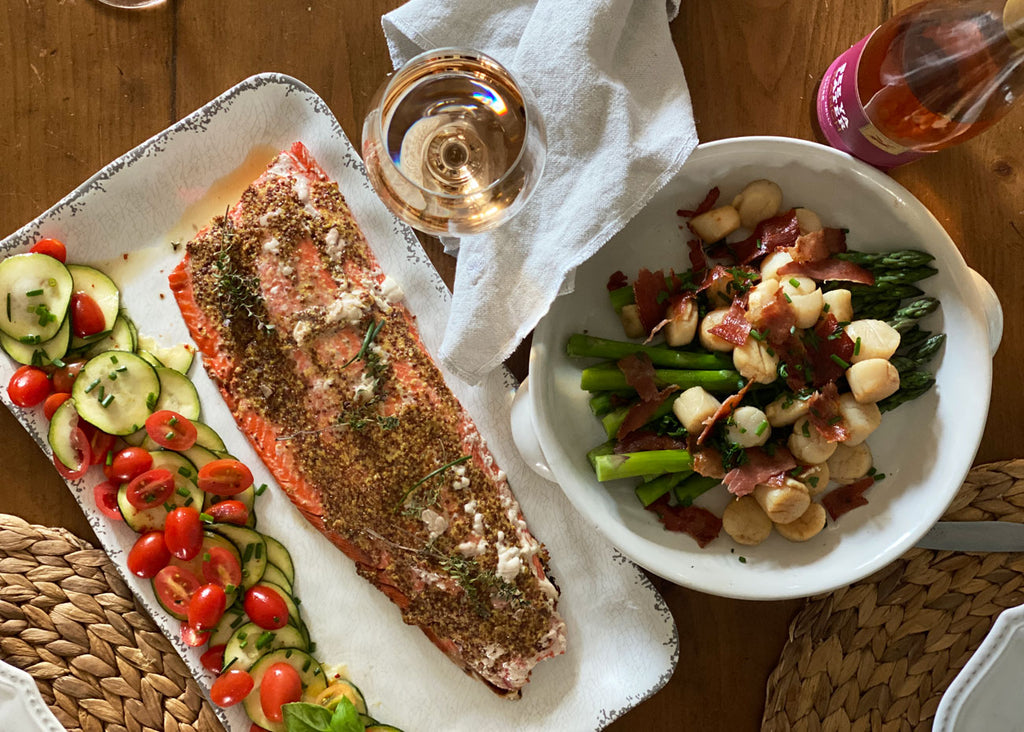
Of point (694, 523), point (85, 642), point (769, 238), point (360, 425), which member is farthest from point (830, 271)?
point (85, 642)

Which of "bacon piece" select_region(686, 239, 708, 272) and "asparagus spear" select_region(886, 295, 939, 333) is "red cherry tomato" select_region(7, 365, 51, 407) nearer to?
"bacon piece" select_region(686, 239, 708, 272)

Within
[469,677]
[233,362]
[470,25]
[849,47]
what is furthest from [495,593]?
[849,47]

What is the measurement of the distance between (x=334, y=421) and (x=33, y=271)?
39.3 inches

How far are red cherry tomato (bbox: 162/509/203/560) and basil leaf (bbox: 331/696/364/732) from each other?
62 centimetres

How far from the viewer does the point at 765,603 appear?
2.46 meters

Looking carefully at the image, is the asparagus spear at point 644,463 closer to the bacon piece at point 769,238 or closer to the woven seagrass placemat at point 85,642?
the bacon piece at point 769,238

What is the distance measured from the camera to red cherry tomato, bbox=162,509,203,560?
231cm

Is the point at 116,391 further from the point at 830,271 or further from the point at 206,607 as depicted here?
the point at 830,271

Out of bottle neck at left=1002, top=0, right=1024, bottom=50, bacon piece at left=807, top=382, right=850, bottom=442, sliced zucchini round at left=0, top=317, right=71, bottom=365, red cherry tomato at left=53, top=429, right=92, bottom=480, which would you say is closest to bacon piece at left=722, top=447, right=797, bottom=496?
bacon piece at left=807, top=382, right=850, bottom=442

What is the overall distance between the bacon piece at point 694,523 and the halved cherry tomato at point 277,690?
3.88 feet

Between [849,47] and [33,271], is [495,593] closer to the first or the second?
[33,271]

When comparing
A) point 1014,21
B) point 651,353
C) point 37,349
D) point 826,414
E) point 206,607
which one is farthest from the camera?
point 37,349

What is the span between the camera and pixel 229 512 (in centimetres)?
235

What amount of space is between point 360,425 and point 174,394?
0.59m
